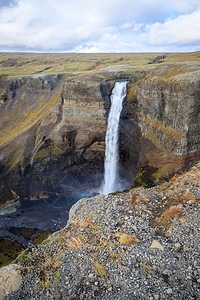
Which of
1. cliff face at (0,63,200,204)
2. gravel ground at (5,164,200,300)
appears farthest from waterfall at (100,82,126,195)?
gravel ground at (5,164,200,300)

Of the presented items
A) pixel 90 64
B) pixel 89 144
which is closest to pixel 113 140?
pixel 89 144

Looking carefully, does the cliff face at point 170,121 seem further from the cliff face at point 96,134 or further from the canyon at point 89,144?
the canyon at point 89,144

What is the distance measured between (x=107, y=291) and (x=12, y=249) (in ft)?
79.9

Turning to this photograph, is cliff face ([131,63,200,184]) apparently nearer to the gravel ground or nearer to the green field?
the gravel ground

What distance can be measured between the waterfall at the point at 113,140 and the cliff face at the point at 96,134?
113cm

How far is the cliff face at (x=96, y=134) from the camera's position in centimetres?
2209

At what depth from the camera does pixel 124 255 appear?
26.8 ft

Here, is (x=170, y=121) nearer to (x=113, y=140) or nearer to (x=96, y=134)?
(x=113, y=140)

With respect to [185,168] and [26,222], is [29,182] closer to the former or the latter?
[26,222]

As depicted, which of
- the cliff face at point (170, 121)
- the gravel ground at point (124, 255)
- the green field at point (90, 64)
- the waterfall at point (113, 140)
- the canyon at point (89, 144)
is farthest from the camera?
the green field at point (90, 64)

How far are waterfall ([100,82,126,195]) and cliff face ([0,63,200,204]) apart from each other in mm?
1135

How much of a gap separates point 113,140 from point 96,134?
4237 mm

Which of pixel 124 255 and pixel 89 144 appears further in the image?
pixel 89 144

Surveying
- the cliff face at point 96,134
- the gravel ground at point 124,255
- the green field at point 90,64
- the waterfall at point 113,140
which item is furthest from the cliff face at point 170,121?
the green field at point 90,64
